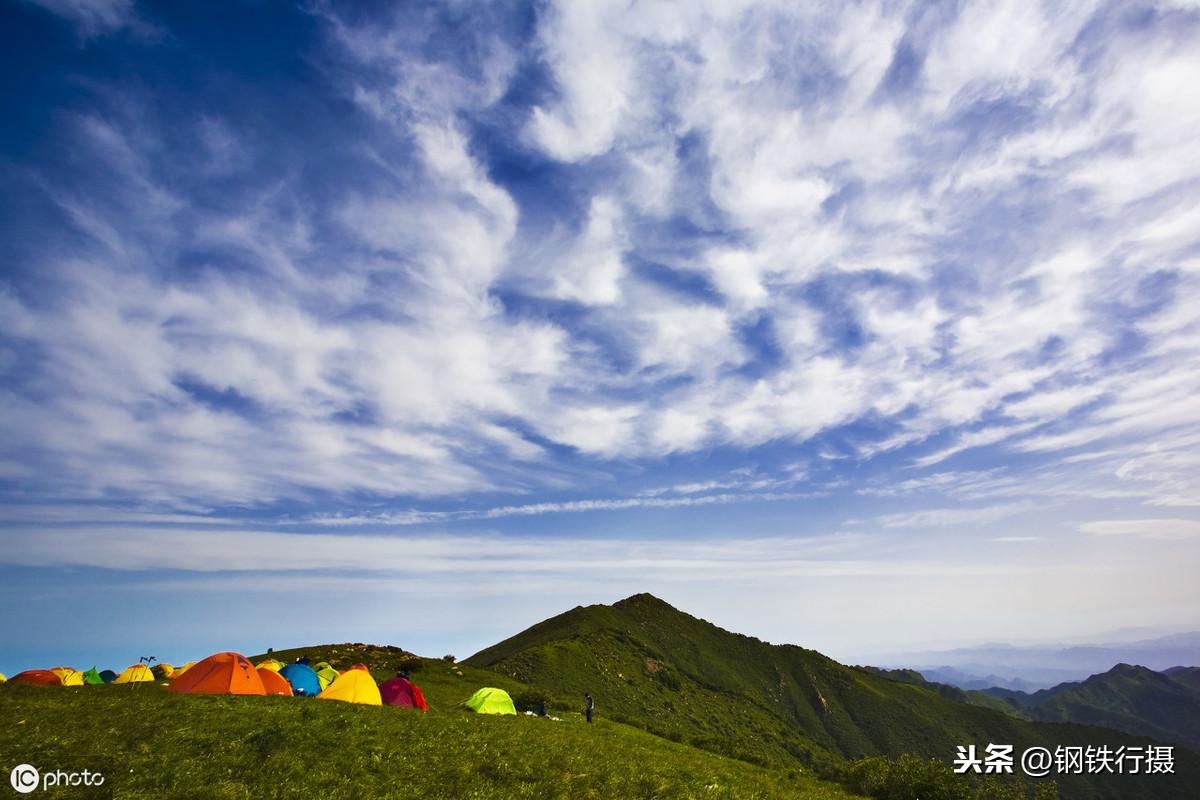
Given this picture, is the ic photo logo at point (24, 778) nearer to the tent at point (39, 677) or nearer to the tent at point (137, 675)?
the tent at point (137, 675)

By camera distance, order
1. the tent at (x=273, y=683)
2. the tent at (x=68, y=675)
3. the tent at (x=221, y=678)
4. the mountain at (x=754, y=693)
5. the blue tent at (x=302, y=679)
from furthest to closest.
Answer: the mountain at (x=754, y=693), the tent at (x=68, y=675), the blue tent at (x=302, y=679), the tent at (x=273, y=683), the tent at (x=221, y=678)

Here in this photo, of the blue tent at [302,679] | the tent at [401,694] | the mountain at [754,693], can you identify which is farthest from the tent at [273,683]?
the mountain at [754,693]

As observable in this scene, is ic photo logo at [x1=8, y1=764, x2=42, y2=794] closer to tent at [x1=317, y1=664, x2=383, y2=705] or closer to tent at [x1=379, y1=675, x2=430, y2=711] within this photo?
tent at [x1=317, y1=664, x2=383, y2=705]

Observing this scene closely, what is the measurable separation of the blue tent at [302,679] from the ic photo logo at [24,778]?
17.9 meters

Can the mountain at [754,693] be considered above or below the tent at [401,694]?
below

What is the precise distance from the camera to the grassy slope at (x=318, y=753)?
19.6m

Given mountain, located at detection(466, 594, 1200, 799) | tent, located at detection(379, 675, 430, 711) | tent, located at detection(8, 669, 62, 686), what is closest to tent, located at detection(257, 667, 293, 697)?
tent, located at detection(379, 675, 430, 711)

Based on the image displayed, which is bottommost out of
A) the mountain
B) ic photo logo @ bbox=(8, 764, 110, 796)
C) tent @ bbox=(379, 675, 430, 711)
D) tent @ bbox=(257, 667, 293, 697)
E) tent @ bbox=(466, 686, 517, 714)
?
the mountain

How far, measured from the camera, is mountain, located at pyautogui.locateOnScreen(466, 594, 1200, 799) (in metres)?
95.7

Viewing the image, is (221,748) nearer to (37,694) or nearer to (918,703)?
(37,694)

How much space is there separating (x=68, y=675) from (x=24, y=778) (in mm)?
38435

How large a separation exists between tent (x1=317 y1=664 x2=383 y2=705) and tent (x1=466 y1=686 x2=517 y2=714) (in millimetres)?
6317

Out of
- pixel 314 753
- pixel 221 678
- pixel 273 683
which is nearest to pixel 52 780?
pixel 314 753

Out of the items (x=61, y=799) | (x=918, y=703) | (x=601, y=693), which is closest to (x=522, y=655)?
(x=601, y=693)
